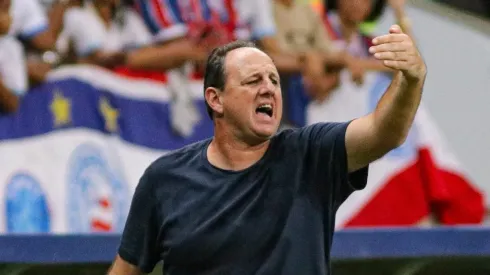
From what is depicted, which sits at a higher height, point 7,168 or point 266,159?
point 266,159

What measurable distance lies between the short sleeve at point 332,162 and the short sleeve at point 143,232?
551 millimetres

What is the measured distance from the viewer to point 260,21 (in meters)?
7.79

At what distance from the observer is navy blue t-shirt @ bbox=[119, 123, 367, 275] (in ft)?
10.9

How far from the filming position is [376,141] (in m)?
3.18

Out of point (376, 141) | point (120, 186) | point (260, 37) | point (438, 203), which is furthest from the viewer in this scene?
point (438, 203)

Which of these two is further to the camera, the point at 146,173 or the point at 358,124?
the point at 146,173

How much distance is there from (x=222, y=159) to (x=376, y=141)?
1.94 ft

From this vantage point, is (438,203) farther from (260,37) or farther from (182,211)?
(182,211)

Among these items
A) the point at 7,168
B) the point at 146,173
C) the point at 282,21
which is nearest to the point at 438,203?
the point at 282,21

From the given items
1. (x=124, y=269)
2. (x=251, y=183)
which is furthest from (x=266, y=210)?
(x=124, y=269)

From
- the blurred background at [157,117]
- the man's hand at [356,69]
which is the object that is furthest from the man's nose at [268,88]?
the man's hand at [356,69]

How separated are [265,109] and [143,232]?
0.58m

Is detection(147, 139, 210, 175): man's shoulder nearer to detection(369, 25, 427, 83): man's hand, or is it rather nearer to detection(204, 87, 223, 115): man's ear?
detection(204, 87, 223, 115): man's ear

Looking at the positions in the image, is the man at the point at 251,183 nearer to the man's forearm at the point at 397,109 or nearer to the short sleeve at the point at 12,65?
the man's forearm at the point at 397,109
